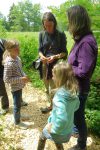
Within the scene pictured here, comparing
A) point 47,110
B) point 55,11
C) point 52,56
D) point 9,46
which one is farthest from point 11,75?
point 55,11

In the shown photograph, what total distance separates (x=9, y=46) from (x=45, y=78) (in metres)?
1.11

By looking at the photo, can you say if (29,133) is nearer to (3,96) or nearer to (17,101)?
(17,101)

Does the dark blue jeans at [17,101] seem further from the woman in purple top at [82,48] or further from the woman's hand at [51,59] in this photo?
the woman in purple top at [82,48]

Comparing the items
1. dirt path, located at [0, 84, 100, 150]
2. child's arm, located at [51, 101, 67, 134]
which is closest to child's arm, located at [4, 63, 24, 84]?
dirt path, located at [0, 84, 100, 150]

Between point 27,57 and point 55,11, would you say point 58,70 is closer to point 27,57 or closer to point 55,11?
point 55,11

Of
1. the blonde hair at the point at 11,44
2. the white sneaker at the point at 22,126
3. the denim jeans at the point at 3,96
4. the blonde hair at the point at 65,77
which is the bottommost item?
the white sneaker at the point at 22,126

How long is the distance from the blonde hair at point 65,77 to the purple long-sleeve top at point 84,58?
186mm

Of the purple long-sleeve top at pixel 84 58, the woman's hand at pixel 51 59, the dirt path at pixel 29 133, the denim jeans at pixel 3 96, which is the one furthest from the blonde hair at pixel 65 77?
the denim jeans at pixel 3 96

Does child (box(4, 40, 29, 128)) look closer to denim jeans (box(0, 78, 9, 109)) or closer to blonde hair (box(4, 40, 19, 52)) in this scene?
blonde hair (box(4, 40, 19, 52))

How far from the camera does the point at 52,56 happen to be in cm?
527

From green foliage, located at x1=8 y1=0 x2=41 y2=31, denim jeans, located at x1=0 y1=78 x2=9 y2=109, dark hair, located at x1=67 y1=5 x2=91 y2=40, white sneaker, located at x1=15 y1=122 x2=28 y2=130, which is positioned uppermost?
dark hair, located at x1=67 y1=5 x2=91 y2=40

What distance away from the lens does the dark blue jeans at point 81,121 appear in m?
3.95

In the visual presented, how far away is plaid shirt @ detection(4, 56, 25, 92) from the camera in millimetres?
4801

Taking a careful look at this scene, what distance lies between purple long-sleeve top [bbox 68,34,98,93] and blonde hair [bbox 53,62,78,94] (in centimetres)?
19
